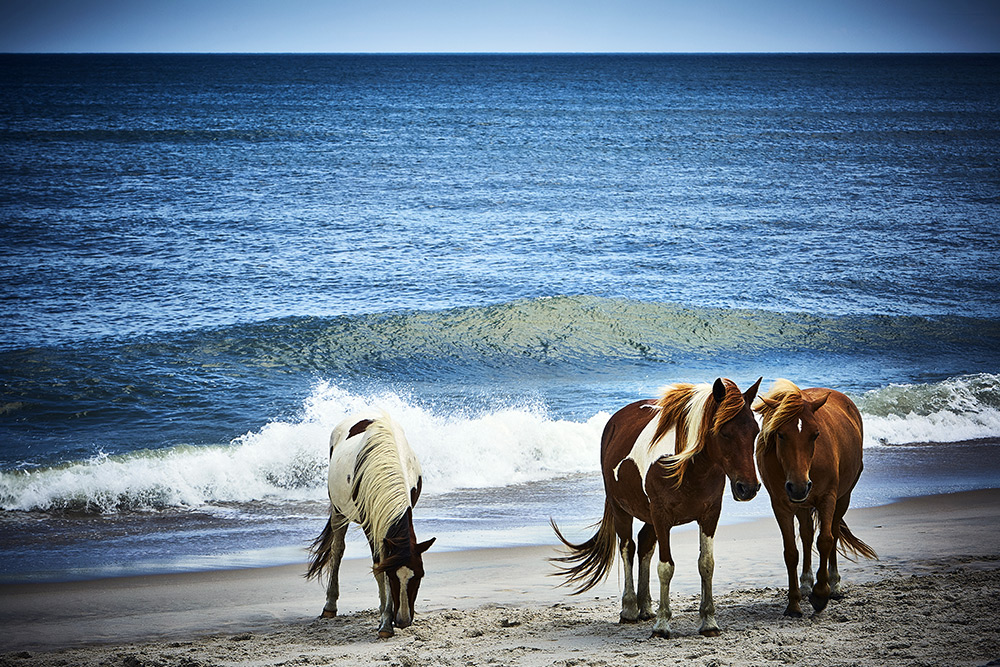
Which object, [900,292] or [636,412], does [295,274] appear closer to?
[900,292]

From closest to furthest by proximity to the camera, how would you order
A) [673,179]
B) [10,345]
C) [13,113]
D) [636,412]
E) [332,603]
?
[636,412]
[332,603]
[10,345]
[673,179]
[13,113]

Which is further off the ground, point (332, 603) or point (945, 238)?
point (945, 238)

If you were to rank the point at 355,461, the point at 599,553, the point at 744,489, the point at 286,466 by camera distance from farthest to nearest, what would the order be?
the point at 286,466 → the point at 599,553 → the point at 355,461 → the point at 744,489

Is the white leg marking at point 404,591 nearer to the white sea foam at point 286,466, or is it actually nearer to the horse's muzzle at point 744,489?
the horse's muzzle at point 744,489

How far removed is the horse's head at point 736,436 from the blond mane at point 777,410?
43cm

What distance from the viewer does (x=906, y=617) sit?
496 cm

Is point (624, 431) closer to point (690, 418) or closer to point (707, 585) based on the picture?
point (690, 418)

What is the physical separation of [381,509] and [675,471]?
1941mm

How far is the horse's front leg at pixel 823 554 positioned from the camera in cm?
513

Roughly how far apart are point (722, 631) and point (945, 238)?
22.9 m

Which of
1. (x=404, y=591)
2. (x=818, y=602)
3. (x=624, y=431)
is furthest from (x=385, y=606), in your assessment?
(x=818, y=602)

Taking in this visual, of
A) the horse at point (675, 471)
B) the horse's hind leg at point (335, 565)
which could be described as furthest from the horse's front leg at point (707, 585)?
the horse's hind leg at point (335, 565)

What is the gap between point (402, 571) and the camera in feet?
17.0

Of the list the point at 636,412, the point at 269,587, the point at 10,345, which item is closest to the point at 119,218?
the point at 10,345
